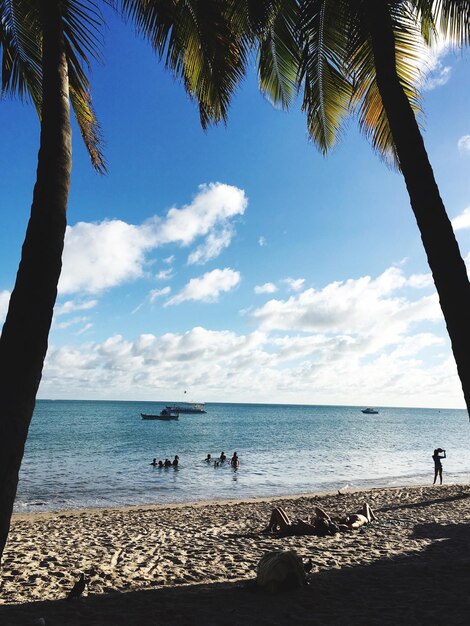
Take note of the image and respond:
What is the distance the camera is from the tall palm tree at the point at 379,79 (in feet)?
11.5

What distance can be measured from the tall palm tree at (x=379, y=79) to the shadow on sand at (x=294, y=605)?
10.7ft

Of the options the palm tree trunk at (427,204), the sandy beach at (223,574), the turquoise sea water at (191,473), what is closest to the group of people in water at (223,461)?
the turquoise sea water at (191,473)

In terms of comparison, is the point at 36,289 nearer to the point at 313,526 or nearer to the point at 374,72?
the point at 374,72

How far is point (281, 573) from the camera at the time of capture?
5.68m

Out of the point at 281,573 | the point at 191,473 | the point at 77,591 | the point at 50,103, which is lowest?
the point at 77,591

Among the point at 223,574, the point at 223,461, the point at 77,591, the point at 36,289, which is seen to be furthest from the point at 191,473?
the point at 36,289

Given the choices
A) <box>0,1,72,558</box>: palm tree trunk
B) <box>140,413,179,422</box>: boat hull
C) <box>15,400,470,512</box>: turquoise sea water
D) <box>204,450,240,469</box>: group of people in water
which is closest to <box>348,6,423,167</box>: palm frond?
<box>0,1,72,558</box>: palm tree trunk

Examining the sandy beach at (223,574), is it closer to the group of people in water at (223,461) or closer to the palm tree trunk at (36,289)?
the palm tree trunk at (36,289)

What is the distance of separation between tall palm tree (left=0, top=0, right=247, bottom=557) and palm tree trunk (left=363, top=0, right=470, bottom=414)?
2.55 meters

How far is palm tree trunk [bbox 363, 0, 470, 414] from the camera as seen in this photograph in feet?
10.9

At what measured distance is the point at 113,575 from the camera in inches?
265

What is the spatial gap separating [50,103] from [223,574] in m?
6.65

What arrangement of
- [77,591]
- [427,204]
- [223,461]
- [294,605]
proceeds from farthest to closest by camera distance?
1. [223,461]
2. [77,591]
3. [294,605]
4. [427,204]

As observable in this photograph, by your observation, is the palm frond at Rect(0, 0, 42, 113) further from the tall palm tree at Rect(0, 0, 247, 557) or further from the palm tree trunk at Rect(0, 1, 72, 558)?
the palm tree trunk at Rect(0, 1, 72, 558)
